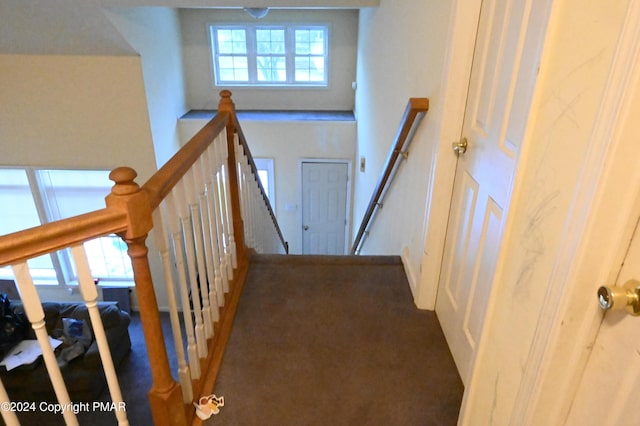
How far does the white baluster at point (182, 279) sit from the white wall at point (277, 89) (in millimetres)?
5616

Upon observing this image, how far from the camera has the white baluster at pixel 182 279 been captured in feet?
4.29

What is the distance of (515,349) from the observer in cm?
102

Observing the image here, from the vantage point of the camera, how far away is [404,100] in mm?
2615

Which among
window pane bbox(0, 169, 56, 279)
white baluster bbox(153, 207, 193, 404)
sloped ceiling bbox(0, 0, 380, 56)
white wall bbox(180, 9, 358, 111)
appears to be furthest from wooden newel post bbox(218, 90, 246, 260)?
white wall bbox(180, 9, 358, 111)

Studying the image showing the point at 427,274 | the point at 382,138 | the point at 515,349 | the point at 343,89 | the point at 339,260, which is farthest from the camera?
the point at 343,89

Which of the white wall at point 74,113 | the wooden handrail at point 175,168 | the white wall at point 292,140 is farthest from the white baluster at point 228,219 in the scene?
the white wall at point 292,140

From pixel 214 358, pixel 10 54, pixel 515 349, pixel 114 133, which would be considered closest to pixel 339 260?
pixel 214 358

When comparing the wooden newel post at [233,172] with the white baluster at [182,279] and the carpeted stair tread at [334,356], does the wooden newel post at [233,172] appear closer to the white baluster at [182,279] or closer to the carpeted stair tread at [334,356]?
the carpeted stair tread at [334,356]

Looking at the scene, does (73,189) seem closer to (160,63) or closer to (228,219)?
(160,63)

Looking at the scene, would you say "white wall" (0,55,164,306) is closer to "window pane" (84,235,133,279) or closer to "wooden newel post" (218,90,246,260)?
"window pane" (84,235,133,279)

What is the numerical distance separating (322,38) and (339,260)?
4961 mm

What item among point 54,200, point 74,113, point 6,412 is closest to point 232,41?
point 74,113

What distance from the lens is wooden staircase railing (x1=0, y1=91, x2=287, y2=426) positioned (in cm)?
91

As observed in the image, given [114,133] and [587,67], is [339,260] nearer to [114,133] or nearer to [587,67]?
[587,67]
